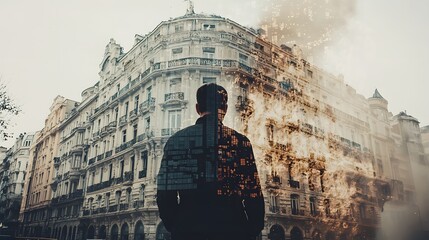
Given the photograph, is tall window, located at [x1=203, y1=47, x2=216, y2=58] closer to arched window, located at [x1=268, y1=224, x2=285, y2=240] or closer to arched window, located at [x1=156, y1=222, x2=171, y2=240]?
arched window, located at [x1=156, y1=222, x2=171, y2=240]

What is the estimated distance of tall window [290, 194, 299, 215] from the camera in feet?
86.1

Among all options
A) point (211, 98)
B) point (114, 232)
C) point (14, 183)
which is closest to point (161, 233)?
point (114, 232)

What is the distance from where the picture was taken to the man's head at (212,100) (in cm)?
296

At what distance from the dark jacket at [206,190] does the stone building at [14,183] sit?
213ft

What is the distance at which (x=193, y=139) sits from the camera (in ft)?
9.14

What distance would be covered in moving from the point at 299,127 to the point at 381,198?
15572 mm

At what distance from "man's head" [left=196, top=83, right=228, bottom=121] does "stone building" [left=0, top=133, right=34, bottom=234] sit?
6488 centimetres

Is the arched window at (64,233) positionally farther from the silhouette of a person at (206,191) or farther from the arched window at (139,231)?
the silhouette of a person at (206,191)

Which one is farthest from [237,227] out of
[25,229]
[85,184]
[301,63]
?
[25,229]

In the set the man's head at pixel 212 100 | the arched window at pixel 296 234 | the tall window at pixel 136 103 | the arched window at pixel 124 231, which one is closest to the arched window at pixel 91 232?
the arched window at pixel 124 231

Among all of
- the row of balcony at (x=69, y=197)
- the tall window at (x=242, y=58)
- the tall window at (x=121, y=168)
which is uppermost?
the tall window at (x=242, y=58)

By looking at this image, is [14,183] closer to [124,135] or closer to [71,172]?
[71,172]

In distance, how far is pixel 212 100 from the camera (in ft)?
9.76

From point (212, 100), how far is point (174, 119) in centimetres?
2130
